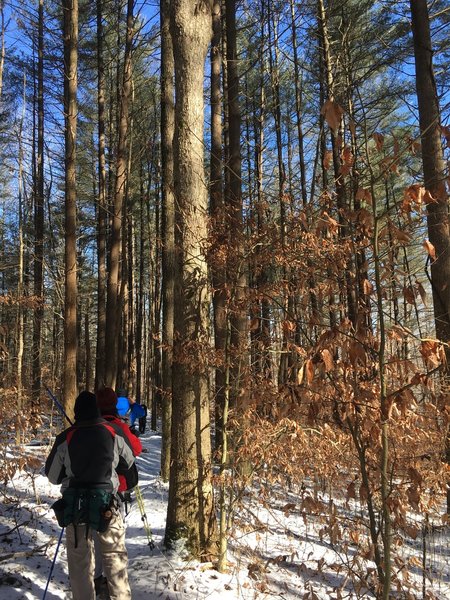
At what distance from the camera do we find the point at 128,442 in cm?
392

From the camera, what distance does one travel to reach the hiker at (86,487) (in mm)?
3406

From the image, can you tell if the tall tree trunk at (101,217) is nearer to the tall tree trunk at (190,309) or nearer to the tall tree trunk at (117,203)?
the tall tree trunk at (117,203)

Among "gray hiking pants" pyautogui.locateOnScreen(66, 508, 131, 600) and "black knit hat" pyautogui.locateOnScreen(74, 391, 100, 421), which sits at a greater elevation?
"black knit hat" pyautogui.locateOnScreen(74, 391, 100, 421)

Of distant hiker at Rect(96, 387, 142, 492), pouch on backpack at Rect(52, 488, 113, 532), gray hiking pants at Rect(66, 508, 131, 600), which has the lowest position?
gray hiking pants at Rect(66, 508, 131, 600)

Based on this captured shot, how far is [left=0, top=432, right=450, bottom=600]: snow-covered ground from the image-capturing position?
4.03 metres

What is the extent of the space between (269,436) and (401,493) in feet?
4.50

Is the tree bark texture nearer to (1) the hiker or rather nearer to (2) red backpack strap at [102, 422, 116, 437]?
(2) red backpack strap at [102, 422, 116, 437]

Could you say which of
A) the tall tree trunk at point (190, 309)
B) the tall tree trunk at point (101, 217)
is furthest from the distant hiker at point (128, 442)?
the tall tree trunk at point (101, 217)

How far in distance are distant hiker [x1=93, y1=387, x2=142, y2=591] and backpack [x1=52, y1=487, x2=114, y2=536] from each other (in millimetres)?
451

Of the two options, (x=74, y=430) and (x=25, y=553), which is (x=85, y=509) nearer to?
(x=74, y=430)

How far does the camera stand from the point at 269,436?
146 inches

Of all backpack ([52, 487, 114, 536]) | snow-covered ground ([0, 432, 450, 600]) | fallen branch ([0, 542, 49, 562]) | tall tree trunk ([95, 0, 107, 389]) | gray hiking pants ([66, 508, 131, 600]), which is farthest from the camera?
tall tree trunk ([95, 0, 107, 389])

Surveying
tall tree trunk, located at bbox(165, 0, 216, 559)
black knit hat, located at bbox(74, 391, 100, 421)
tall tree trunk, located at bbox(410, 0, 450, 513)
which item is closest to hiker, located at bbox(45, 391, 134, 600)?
black knit hat, located at bbox(74, 391, 100, 421)

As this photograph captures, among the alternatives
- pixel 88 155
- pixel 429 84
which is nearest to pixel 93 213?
pixel 88 155
